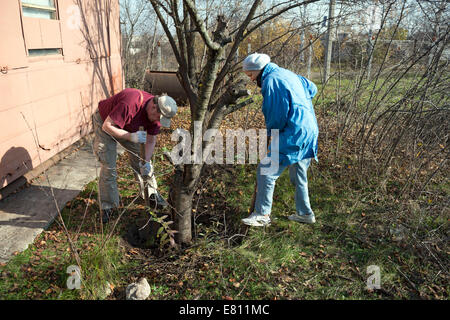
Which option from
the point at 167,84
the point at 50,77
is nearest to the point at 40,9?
the point at 50,77

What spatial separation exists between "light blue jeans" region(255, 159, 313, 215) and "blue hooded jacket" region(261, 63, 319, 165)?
0.15 metres

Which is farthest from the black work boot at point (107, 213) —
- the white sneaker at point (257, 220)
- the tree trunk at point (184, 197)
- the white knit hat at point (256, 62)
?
the white knit hat at point (256, 62)

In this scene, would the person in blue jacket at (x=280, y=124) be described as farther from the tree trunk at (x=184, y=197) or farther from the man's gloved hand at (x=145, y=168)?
the man's gloved hand at (x=145, y=168)

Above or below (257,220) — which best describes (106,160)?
above

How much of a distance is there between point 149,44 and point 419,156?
7687 millimetres

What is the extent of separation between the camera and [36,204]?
381 cm

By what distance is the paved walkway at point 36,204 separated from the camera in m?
3.16

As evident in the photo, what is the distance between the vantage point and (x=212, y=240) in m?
3.48

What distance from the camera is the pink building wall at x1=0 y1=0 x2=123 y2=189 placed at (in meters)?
3.75

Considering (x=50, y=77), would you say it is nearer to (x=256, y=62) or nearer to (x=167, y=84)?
(x=256, y=62)

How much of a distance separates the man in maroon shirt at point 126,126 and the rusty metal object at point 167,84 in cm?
532

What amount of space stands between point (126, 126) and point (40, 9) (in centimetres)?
239
